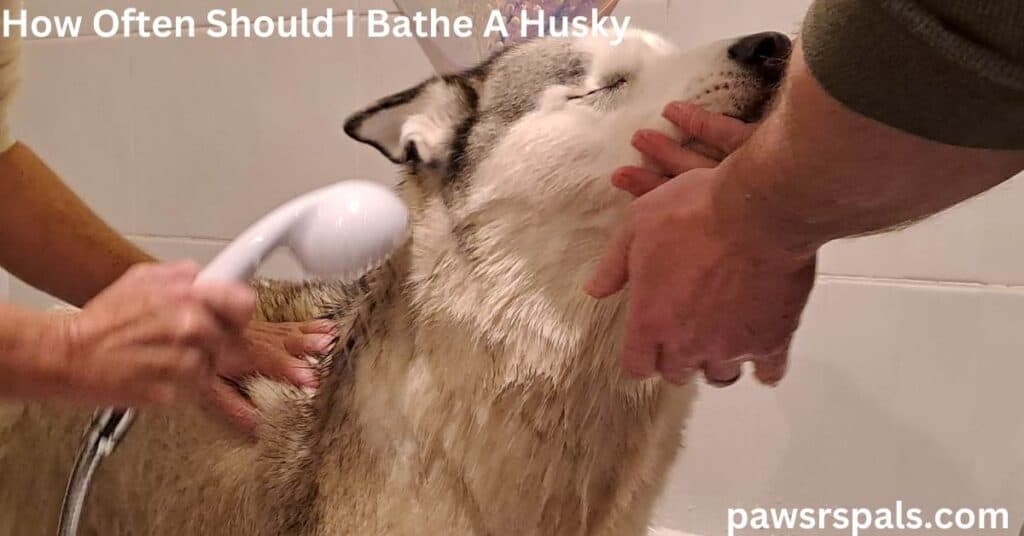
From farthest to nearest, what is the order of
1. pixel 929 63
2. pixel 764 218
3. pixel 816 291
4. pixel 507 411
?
pixel 816 291 → pixel 507 411 → pixel 764 218 → pixel 929 63

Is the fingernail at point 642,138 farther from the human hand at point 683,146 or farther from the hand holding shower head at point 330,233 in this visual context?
the hand holding shower head at point 330,233

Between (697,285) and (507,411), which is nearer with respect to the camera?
(697,285)

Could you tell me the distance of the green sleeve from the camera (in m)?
0.40

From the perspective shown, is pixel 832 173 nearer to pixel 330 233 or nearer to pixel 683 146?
pixel 683 146

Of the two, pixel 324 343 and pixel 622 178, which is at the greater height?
pixel 622 178

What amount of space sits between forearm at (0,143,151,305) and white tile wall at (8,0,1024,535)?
1.32 ft

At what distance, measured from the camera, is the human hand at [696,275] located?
619 mm

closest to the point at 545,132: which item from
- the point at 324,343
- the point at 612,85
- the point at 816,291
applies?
the point at 612,85

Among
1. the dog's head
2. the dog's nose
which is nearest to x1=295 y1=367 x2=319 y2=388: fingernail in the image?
the dog's head

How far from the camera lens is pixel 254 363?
93 centimetres

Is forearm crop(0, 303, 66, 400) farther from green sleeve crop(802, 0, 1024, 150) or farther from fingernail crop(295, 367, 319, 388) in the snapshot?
green sleeve crop(802, 0, 1024, 150)

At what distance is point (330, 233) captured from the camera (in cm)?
70

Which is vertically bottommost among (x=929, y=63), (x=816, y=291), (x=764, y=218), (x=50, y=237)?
(x=816, y=291)

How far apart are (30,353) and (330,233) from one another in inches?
8.7
